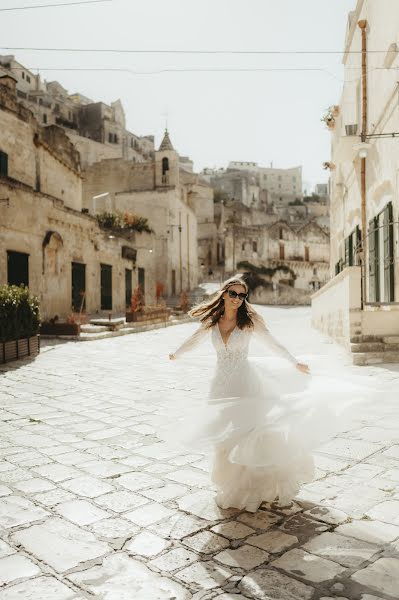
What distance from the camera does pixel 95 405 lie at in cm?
664

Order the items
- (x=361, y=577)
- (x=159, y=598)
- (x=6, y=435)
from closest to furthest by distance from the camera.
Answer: (x=159, y=598) < (x=361, y=577) < (x=6, y=435)

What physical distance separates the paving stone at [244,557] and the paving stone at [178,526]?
0.34 m

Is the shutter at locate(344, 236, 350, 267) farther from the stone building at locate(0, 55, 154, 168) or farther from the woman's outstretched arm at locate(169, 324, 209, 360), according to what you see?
the stone building at locate(0, 55, 154, 168)

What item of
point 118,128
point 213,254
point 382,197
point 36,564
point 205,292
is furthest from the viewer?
point 118,128

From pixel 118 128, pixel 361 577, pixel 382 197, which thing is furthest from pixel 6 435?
pixel 118 128

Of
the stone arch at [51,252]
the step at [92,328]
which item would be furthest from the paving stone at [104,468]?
the stone arch at [51,252]

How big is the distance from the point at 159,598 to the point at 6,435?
11.2 ft

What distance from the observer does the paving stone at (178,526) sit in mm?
2951

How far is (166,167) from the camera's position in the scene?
1650 inches

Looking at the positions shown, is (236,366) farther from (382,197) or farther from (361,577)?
(382,197)

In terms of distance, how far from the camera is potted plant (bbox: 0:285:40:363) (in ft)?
34.0

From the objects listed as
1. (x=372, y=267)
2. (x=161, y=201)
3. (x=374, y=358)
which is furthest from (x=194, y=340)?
(x=161, y=201)

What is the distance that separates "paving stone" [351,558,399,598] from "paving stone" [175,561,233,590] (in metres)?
0.69

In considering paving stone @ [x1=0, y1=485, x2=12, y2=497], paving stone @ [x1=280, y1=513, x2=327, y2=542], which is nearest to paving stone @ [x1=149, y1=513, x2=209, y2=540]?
paving stone @ [x1=280, y1=513, x2=327, y2=542]
